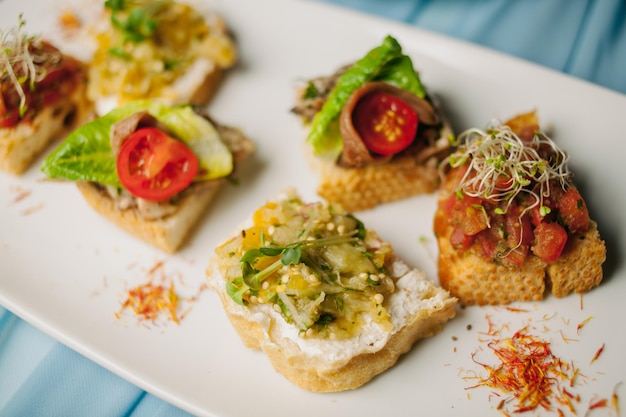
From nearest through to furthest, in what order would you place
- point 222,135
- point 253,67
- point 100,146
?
point 100,146 → point 222,135 → point 253,67

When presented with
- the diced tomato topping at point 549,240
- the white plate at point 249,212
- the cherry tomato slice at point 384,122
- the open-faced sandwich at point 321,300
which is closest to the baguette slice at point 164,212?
the white plate at point 249,212

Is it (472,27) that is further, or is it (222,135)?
(472,27)

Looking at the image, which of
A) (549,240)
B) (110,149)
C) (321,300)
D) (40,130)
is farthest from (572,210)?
(40,130)

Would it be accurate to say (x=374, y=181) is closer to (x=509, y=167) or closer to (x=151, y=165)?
(x=509, y=167)

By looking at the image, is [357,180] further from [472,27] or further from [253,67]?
[472,27]

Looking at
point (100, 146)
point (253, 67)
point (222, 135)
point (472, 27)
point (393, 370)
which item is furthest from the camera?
point (472, 27)

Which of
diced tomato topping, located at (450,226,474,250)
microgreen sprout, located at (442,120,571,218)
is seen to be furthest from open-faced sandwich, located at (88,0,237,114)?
diced tomato topping, located at (450,226,474,250)

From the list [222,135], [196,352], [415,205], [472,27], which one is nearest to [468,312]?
[415,205]

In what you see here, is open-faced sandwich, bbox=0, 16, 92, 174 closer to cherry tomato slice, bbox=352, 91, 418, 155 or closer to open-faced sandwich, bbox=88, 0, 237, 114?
→ open-faced sandwich, bbox=88, 0, 237, 114
